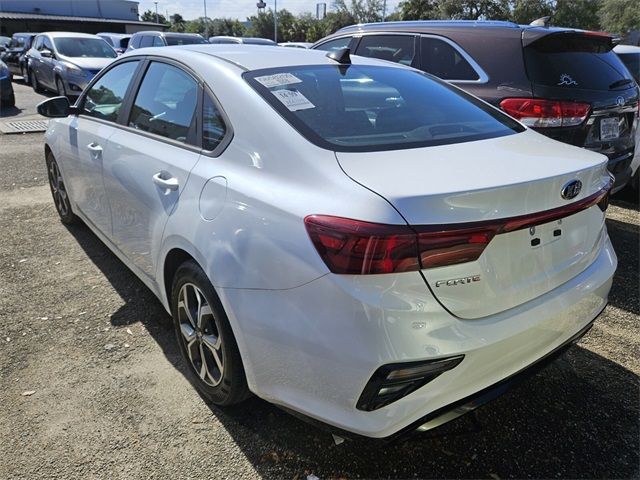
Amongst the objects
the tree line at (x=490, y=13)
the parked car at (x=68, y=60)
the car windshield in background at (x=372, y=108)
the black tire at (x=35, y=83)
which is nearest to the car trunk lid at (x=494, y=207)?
the car windshield in background at (x=372, y=108)

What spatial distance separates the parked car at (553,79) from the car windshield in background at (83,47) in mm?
10679

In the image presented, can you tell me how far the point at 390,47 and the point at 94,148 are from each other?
3.29 m

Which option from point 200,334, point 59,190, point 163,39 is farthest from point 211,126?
point 163,39

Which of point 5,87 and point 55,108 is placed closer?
point 55,108

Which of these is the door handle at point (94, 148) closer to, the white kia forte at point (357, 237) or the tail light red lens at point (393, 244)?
the white kia forte at point (357, 237)

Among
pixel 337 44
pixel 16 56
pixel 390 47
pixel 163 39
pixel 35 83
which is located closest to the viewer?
pixel 390 47

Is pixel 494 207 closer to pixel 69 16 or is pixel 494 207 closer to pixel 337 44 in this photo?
pixel 337 44

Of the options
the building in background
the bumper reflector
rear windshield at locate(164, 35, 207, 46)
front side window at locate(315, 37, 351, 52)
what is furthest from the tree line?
the bumper reflector

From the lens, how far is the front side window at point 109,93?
3336 mm

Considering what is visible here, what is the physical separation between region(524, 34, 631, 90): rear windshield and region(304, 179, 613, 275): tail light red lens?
293 centimetres

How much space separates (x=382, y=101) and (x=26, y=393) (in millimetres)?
2305

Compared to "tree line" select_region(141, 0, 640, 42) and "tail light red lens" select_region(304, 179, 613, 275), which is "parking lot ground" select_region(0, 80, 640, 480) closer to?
"tail light red lens" select_region(304, 179, 613, 275)

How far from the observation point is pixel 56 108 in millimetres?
3963

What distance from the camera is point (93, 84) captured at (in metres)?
3.91
